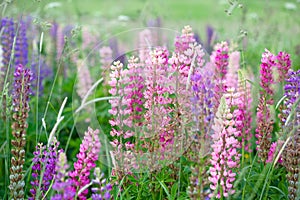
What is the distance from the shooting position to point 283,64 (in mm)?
2861

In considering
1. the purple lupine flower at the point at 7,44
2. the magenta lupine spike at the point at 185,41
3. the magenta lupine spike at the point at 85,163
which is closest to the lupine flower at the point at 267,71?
the magenta lupine spike at the point at 185,41

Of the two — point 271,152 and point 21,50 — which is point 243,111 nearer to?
point 271,152

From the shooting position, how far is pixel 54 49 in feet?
21.1

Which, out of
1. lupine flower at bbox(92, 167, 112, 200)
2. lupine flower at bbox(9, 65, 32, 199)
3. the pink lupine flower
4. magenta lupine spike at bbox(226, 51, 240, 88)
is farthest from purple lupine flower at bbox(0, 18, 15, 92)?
the pink lupine flower

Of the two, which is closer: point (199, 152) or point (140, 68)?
point (199, 152)

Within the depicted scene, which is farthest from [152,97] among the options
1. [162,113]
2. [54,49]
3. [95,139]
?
[54,49]

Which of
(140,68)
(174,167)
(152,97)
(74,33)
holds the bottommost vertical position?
(174,167)

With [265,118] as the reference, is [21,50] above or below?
above

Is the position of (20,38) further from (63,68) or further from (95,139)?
(95,139)

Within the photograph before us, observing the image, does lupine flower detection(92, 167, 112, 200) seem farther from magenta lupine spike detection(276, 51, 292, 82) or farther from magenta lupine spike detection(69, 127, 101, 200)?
magenta lupine spike detection(276, 51, 292, 82)

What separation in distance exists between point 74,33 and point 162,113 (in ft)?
2.43

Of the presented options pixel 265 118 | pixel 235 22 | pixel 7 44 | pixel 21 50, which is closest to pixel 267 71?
pixel 265 118

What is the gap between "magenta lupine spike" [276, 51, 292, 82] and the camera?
2825 millimetres

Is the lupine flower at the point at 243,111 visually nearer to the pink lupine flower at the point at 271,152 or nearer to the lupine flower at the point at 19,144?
the pink lupine flower at the point at 271,152
